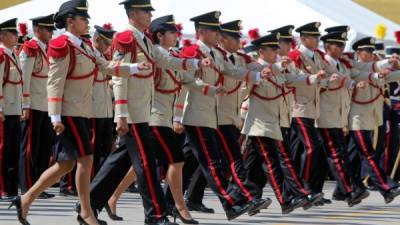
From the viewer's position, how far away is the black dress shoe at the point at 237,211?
11.1 m

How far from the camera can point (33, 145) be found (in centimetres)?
1341

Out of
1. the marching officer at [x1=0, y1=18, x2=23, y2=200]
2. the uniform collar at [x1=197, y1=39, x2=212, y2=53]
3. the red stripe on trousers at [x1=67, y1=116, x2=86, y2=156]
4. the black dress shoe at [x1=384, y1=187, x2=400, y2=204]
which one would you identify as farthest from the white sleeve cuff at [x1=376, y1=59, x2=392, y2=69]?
the red stripe on trousers at [x1=67, y1=116, x2=86, y2=156]

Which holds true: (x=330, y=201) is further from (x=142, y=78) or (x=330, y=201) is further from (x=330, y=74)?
(x=142, y=78)

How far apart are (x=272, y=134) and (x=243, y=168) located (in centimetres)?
62

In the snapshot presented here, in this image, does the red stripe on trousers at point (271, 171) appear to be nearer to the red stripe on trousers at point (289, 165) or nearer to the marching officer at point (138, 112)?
the red stripe on trousers at point (289, 165)

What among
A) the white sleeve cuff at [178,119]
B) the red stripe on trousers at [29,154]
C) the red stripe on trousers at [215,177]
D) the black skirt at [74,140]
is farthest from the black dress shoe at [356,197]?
the black skirt at [74,140]

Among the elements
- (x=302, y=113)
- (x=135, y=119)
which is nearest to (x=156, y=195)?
(x=135, y=119)

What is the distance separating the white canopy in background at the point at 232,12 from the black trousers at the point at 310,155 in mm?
5783

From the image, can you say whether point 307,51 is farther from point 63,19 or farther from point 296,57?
point 63,19

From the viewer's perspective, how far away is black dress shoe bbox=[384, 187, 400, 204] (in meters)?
13.6

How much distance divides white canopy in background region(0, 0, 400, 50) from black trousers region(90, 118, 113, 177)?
5.33 meters

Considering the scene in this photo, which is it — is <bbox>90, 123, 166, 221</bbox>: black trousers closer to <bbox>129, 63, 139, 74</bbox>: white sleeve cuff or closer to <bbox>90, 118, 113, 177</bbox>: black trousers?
<bbox>129, 63, 139, 74</bbox>: white sleeve cuff

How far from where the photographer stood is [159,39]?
11.4 meters

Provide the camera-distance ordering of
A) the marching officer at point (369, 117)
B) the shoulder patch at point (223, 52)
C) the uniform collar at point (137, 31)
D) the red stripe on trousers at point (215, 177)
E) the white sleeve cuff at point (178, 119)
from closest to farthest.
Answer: the uniform collar at point (137, 31), the red stripe on trousers at point (215, 177), the white sleeve cuff at point (178, 119), the shoulder patch at point (223, 52), the marching officer at point (369, 117)
